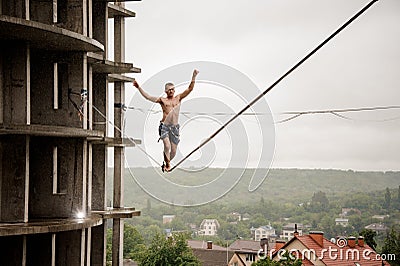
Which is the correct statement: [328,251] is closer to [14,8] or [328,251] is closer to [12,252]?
[12,252]

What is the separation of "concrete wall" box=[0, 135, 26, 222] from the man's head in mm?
891

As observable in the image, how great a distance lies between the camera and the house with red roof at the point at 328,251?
19.4 ft

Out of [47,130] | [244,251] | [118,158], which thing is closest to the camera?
[47,130]

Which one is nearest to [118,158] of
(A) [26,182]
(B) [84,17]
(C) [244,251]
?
(B) [84,17]

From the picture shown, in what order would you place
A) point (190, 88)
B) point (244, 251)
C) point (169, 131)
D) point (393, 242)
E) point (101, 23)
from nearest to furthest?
point (190, 88) < point (169, 131) < point (101, 23) < point (393, 242) < point (244, 251)

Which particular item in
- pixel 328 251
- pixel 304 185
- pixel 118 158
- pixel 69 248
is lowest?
pixel 328 251

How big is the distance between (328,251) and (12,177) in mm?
3161

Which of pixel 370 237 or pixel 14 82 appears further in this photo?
pixel 370 237

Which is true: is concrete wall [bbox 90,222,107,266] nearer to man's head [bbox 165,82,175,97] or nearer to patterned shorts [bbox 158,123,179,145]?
patterned shorts [bbox 158,123,179,145]

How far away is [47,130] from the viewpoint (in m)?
3.68

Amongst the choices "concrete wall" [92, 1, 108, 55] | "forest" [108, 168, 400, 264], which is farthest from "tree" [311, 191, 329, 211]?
"concrete wall" [92, 1, 108, 55]

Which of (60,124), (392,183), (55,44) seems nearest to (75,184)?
(60,124)

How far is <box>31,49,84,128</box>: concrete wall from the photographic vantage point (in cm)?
408

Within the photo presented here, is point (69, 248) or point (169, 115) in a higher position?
point (169, 115)
